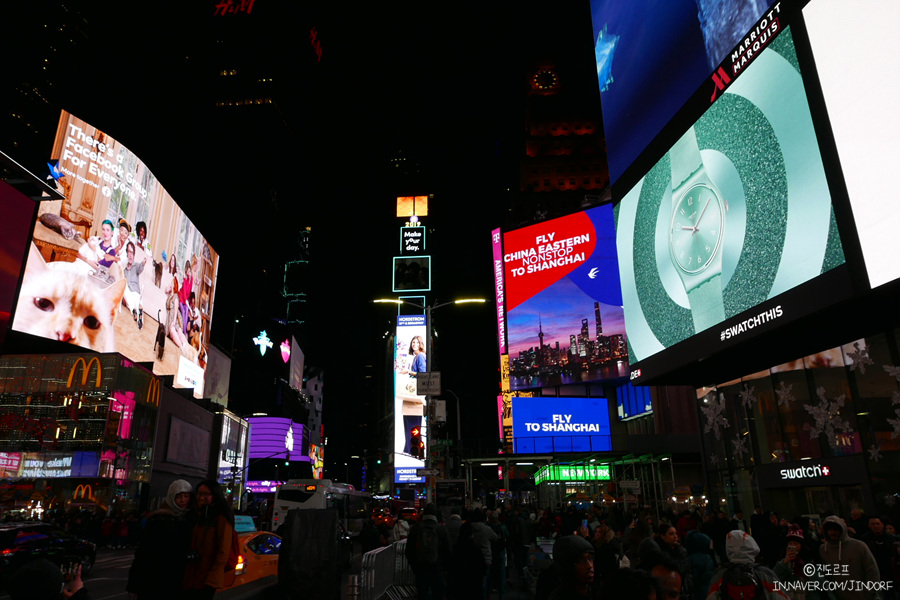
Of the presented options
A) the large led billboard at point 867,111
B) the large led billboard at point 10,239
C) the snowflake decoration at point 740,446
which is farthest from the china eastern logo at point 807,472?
the large led billboard at point 10,239

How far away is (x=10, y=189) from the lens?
22328mm

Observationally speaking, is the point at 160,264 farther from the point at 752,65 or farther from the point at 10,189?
the point at 752,65

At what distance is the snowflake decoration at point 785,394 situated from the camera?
60.0ft

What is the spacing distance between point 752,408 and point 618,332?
1084 inches

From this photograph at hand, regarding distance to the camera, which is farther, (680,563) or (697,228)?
(697,228)

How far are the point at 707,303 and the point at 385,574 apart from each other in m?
10.4

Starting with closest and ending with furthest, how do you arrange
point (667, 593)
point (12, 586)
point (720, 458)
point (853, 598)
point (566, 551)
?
point (12, 586)
point (667, 593)
point (566, 551)
point (853, 598)
point (720, 458)

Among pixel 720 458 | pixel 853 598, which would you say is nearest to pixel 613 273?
pixel 720 458

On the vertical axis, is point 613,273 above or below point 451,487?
above

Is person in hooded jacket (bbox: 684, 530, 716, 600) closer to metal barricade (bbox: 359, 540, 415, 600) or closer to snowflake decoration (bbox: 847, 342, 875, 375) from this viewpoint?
metal barricade (bbox: 359, 540, 415, 600)

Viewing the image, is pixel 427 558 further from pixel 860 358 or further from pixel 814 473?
pixel 860 358

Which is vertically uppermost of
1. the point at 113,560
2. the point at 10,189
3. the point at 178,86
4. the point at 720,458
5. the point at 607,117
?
the point at 178,86

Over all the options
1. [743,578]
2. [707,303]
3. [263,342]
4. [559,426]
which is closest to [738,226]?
[707,303]

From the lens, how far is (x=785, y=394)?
18547mm
